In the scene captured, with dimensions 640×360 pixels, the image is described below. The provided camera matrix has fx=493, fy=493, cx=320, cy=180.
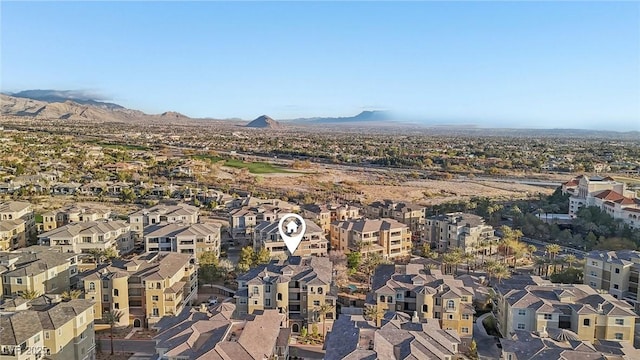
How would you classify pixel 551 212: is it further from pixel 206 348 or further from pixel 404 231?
pixel 206 348

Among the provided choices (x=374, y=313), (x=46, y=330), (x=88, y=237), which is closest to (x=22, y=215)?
(x=88, y=237)

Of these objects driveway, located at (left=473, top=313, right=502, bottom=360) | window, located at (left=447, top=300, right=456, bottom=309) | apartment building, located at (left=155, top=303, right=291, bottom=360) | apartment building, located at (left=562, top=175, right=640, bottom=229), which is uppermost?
apartment building, located at (left=562, top=175, right=640, bottom=229)

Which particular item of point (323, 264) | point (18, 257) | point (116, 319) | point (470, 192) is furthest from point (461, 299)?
point (470, 192)

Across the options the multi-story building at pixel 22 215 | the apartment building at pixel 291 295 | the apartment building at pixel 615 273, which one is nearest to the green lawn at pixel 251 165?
the multi-story building at pixel 22 215

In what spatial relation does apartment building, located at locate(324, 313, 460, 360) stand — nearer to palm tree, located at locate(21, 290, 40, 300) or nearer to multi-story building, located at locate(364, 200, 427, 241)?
palm tree, located at locate(21, 290, 40, 300)

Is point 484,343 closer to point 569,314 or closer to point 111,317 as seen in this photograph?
point 569,314

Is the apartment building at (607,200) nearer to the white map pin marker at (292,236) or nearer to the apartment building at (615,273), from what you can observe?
the apartment building at (615,273)

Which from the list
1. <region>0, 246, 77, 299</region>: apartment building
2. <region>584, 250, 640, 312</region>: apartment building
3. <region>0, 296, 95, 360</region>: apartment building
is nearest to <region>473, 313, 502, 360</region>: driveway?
<region>584, 250, 640, 312</region>: apartment building
